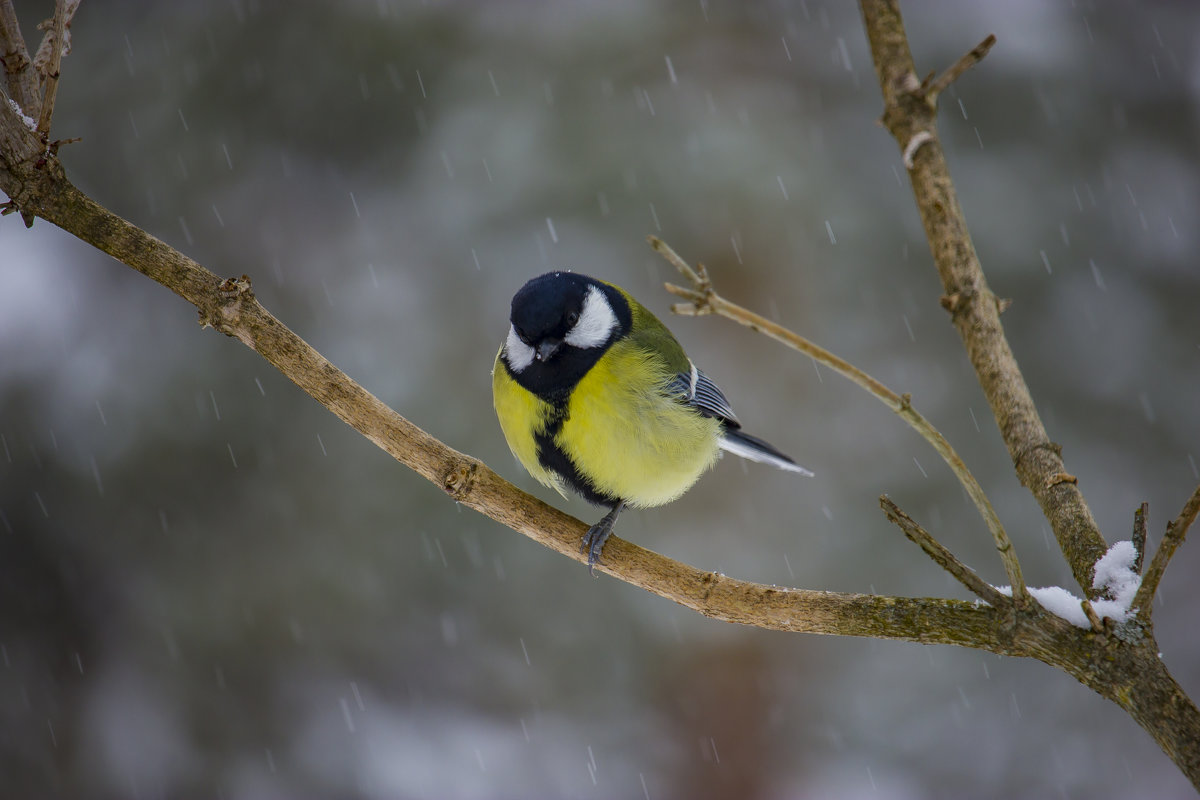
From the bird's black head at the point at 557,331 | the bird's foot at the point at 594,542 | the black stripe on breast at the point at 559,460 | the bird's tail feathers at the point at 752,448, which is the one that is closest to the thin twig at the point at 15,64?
the bird's black head at the point at 557,331

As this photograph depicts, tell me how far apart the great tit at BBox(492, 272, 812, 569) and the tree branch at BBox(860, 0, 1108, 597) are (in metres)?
0.78

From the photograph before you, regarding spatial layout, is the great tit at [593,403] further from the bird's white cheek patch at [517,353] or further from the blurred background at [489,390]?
the blurred background at [489,390]

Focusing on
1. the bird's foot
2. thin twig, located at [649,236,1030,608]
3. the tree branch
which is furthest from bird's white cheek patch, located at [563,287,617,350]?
the tree branch

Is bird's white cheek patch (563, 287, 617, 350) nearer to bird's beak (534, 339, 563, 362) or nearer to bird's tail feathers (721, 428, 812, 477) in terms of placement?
bird's beak (534, 339, 563, 362)

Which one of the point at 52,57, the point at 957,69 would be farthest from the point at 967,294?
the point at 52,57

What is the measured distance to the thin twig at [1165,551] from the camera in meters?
1.45

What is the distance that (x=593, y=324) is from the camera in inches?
96.2

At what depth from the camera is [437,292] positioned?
4.13 metres

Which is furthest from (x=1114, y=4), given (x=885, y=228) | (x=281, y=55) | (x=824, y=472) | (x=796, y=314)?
(x=281, y=55)

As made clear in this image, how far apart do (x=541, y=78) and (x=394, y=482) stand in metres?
2.04

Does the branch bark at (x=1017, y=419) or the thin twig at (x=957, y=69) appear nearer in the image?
the branch bark at (x=1017, y=419)

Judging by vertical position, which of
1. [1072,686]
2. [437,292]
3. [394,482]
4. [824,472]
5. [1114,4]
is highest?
[1114,4]

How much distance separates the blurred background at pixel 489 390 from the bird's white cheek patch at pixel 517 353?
1.59 metres

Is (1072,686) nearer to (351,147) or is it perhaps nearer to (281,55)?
(351,147)
